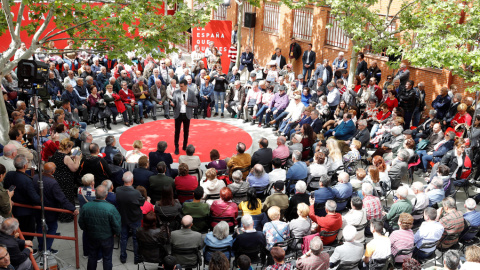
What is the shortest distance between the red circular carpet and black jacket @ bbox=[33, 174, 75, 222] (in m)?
4.01

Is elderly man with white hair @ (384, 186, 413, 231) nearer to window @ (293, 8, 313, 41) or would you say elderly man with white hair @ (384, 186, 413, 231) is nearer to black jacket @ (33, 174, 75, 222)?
black jacket @ (33, 174, 75, 222)

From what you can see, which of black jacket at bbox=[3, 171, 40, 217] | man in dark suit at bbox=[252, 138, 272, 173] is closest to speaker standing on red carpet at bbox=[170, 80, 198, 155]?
man in dark suit at bbox=[252, 138, 272, 173]

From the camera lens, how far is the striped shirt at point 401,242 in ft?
21.1

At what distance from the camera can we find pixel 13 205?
6.73m

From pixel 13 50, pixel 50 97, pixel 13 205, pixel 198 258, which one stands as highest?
pixel 13 50

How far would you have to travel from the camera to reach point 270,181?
8.32 metres

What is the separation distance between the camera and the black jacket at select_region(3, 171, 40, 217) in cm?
672

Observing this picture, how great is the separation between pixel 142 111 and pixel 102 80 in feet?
5.32

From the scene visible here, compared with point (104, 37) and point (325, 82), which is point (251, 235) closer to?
point (104, 37)

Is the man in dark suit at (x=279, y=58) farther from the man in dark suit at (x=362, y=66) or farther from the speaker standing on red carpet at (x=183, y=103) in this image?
the speaker standing on red carpet at (x=183, y=103)

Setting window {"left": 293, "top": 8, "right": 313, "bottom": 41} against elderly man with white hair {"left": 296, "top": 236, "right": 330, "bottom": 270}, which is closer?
elderly man with white hair {"left": 296, "top": 236, "right": 330, "bottom": 270}

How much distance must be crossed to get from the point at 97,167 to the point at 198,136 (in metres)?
4.80

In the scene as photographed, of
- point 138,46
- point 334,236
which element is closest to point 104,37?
point 138,46

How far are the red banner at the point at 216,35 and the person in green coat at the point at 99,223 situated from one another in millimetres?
12792
